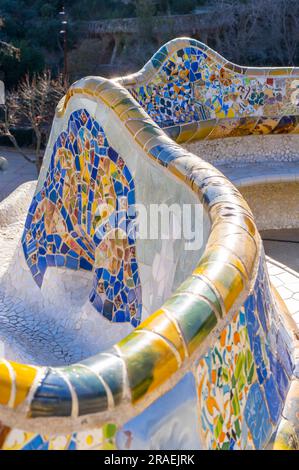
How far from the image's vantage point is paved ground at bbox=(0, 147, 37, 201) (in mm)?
14695

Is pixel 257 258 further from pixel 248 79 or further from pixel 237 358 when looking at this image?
pixel 248 79

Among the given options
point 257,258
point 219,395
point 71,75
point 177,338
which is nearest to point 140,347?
point 177,338

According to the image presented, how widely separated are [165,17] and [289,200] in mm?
13752

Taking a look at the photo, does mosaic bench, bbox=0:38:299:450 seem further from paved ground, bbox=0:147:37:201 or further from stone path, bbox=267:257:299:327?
paved ground, bbox=0:147:37:201

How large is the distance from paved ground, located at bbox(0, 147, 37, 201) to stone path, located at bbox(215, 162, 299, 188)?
760 cm

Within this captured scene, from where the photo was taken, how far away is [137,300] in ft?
11.8

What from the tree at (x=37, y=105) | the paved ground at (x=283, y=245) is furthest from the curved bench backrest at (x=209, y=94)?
the tree at (x=37, y=105)

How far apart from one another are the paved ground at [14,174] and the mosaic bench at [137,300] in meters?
7.96

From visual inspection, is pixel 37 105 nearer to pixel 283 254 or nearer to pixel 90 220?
pixel 283 254

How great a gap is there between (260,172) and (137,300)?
4249 mm

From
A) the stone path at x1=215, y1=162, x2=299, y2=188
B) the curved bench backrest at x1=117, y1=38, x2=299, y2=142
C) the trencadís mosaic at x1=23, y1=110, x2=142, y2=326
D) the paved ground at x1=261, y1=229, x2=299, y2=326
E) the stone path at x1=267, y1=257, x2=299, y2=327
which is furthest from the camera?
the stone path at x1=215, y1=162, x2=299, y2=188

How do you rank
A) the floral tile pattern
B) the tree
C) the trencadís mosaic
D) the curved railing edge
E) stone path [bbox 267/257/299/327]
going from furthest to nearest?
1. the tree
2. stone path [bbox 267/257/299/327]
3. the trencadís mosaic
4. the floral tile pattern
5. the curved railing edge

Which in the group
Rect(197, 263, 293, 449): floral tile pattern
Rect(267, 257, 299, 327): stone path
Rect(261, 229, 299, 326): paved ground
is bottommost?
Rect(197, 263, 293, 449): floral tile pattern

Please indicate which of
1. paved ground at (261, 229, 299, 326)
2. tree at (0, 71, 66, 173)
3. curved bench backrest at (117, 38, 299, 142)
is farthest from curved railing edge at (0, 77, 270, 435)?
tree at (0, 71, 66, 173)
